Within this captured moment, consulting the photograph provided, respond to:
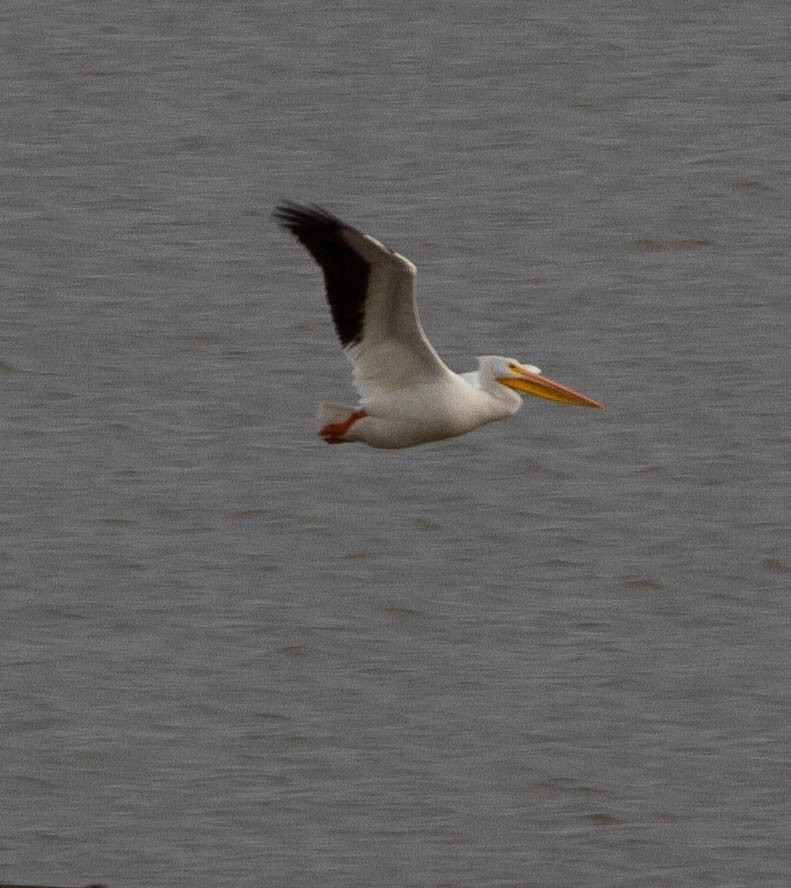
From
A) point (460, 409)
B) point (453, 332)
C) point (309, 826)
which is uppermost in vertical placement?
point (460, 409)

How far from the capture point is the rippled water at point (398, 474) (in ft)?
47.0

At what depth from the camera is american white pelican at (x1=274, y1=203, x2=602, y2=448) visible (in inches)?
435

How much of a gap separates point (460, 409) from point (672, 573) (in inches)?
246

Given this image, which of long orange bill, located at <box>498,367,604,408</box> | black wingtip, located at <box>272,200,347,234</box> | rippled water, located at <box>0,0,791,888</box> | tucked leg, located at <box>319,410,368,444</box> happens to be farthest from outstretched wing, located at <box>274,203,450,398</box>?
rippled water, located at <box>0,0,791,888</box>

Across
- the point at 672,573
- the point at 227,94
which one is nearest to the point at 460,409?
the point at 672,573

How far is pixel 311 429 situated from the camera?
63.2 ft

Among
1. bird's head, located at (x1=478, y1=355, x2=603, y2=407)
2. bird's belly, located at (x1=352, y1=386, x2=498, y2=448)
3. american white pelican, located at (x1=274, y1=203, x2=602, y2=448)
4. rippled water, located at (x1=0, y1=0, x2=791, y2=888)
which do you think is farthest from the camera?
rippled water, located at (x1=0, y1=0, x2=791, y2=888)

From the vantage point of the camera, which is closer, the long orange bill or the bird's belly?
the bird's belly

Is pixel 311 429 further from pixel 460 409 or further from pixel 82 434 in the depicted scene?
pixel 460 409

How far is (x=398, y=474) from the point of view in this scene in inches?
736

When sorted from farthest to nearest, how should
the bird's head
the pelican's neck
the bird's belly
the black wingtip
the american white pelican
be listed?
the bird's head → the pelican's neck → the bird's belly → the american white pelican → the black wingtip

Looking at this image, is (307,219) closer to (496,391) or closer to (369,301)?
(369,301)

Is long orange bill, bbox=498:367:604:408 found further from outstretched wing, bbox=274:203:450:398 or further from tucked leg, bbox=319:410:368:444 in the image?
tucked leg, bbox=319:410:368:444

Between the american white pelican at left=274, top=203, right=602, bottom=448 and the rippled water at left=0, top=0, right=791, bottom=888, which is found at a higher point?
the american white pelican at left=274, top=203, right=602, bottom=448
